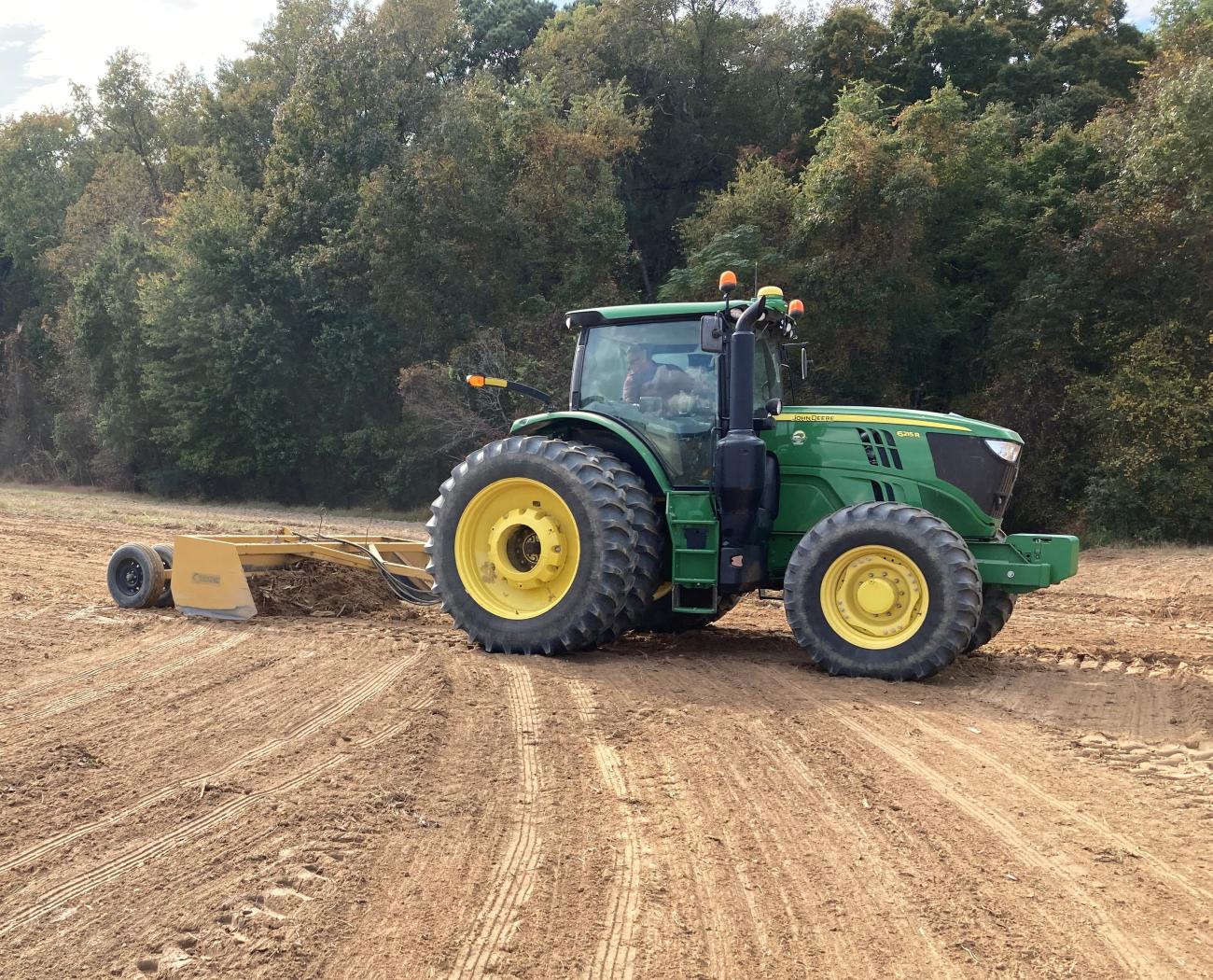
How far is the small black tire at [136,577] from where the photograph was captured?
8.36 meters

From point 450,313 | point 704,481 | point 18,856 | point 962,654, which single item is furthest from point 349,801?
point 450,313

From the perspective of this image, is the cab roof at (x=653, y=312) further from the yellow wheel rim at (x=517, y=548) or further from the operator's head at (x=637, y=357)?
the yellow wheel rim at (x=517, y=548)

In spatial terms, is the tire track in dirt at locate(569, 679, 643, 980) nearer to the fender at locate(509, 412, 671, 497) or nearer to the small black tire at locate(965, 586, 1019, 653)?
the fender at locate(509, 412, 671, 497)

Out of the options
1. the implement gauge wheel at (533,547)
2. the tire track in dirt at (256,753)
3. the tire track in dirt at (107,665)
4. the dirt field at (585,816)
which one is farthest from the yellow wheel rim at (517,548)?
the tire track in dirt at (107,665)

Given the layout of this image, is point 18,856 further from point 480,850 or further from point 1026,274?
point 1026,274

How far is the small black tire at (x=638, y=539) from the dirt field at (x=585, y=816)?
32 centimetres

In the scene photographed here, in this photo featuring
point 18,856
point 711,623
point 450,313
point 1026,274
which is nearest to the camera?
point 18,856

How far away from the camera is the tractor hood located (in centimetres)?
674

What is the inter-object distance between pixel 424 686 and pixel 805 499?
284 cm

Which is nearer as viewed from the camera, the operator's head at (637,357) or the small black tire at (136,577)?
the operator's head at (637,357)

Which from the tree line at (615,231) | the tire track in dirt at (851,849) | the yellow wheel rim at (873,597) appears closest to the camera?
the tire track in dirt at (851,849)

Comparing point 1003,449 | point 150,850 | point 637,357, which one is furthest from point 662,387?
point 150,850

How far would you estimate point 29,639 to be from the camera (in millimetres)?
7172

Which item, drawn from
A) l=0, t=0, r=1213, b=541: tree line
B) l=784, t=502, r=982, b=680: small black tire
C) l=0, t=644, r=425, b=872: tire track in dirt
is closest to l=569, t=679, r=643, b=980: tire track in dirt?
l=0, t=644, r=425, b=872: tire track in dirt
